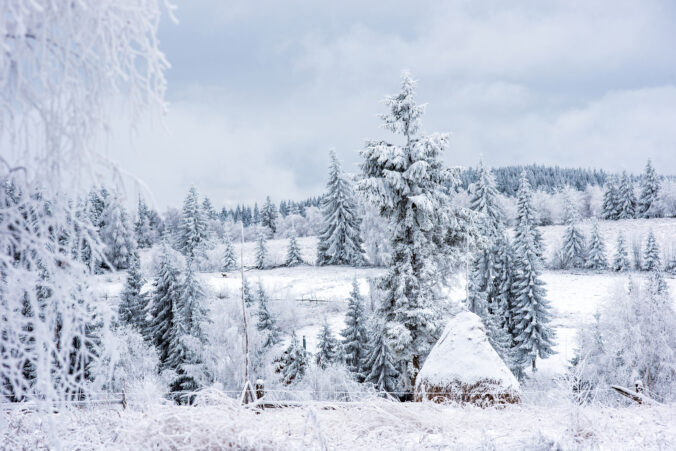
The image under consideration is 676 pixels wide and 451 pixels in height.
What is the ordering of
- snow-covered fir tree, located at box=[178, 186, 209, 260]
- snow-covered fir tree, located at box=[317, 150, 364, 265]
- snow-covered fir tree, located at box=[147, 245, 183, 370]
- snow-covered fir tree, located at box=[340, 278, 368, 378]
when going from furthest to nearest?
snow-covered fir tree, located at box=[178, 186, 209, 260] → snow-covered fir tree, located at box=[317, 150, 364, 265] → snow-covered fir tree, located at box=[147, 245, 183, 370] → snow-covered fir tree, located at box=[340, 278, 368, 378]

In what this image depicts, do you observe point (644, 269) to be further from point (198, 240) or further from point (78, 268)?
point (78, 268)

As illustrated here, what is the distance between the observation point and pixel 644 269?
52844 mm

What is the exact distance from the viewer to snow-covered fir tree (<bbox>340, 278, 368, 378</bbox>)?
29.2m

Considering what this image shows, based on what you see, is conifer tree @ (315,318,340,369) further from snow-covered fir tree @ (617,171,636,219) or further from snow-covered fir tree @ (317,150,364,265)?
snow-covered fir tree @ (617,171,636,219)

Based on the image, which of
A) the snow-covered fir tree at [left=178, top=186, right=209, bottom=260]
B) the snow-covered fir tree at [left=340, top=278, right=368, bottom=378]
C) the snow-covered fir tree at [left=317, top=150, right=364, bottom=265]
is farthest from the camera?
the snow-covered fir tree at [left=178, top=186, right=209, bottom=260]

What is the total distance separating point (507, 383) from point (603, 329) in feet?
82.5

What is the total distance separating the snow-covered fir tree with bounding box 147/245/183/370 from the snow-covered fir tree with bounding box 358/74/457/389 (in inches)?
771

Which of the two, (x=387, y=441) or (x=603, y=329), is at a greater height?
(x=387, y=441)

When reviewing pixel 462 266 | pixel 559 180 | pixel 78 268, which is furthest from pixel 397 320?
pixel 559 180

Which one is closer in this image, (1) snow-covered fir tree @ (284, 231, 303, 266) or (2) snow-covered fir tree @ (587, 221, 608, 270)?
(2) snow-covered fir tree @ (587, 221, 608, 270)

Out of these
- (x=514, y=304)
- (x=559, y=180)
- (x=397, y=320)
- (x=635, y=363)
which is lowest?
(x=635, y=363)

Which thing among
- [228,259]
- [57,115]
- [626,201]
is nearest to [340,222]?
[228,259]

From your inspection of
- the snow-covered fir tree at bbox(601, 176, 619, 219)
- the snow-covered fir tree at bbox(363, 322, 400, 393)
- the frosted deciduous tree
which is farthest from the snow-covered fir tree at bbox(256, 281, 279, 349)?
the snow-covered fir tree at bbox(601, 176, 619, 219)

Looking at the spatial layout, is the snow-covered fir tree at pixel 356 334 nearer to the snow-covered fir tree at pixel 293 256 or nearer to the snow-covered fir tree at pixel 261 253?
the snow-covered fir tree at pixel 293 256
